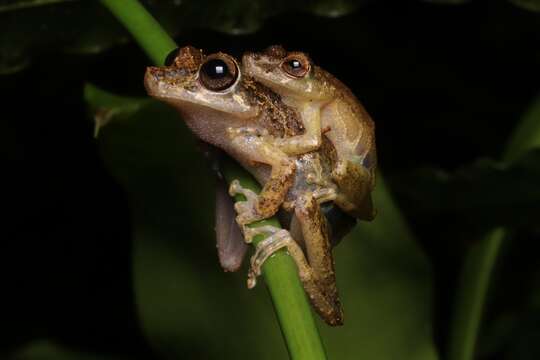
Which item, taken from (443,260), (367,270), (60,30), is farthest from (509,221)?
(60,30)

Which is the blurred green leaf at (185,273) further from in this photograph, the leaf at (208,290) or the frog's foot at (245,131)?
the frog's foot at (245,131)

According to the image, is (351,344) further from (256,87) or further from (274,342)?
(256,87)

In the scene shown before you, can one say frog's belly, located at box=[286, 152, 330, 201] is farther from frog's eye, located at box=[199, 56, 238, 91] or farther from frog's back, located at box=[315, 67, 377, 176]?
frog's eye, located at box=[199, 56, 238, 91]

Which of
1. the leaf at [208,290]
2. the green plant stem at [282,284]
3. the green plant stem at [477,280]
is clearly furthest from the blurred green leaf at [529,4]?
the green plant stem at [282,284]

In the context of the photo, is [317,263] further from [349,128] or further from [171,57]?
[171,57]

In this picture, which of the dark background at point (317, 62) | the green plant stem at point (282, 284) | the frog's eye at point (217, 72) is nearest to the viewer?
the green plant stem at point (282, 284)

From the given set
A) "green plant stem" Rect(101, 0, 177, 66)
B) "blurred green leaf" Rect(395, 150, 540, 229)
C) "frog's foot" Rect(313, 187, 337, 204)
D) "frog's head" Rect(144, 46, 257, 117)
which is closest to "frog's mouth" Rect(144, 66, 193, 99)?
"frog's head" Rect(144, 46, 257, 117)

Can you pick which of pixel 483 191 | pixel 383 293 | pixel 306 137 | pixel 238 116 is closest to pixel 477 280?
pixel 483 191
